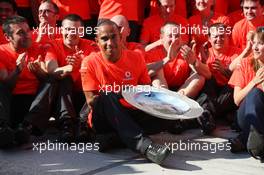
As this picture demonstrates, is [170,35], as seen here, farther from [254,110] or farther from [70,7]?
[254,110]

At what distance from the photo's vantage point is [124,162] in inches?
151

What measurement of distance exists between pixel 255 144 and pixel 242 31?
2.13 m

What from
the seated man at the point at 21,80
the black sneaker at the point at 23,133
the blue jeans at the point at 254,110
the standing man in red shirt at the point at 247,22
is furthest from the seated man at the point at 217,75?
the black sneaker at the point at 23,133

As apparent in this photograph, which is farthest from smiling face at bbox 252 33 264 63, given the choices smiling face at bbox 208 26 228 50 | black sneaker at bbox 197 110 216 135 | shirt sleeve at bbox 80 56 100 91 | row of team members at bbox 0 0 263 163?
shirt sleeve at bbox 80 56 100 91

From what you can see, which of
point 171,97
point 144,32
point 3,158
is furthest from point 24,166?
point 144,32

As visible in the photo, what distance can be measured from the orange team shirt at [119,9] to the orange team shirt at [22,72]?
125cm

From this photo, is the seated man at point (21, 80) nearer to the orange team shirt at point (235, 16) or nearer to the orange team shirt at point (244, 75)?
the orange team shirt at point (244, 75)

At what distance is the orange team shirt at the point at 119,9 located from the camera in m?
5.63

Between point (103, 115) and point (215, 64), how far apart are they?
1.51 m

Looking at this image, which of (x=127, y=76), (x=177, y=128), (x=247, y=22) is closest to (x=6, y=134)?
(x=127, y=76)

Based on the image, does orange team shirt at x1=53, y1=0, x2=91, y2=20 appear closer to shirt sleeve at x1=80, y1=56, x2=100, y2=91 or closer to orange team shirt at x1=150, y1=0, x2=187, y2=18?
orange team shirt at x1=150, y1=0, x2=187, y2=18

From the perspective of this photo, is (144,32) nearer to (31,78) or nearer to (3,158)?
(31,78)

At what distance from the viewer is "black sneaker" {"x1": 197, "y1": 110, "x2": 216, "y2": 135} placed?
14.8 ft

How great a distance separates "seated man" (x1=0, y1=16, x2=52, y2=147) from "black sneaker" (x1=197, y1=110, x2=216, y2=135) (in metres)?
1.39
